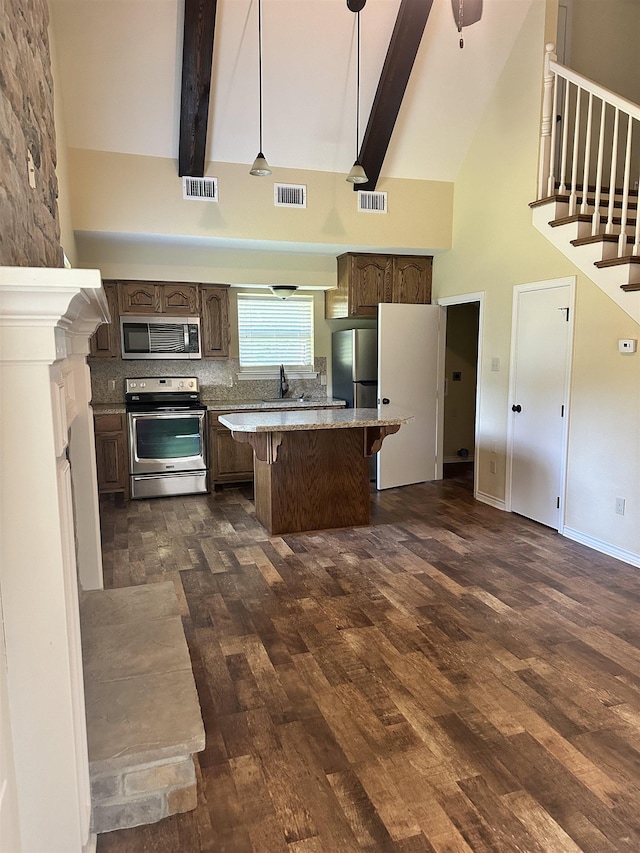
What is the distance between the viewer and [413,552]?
4.20 m

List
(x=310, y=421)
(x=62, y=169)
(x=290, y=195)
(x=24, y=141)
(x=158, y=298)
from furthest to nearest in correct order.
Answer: (x=158, y=298)
(x=290, y=195)
(x=310, y=421)
(x=62, y=169)
(x=24, y=141)

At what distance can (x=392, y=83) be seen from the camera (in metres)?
4.73

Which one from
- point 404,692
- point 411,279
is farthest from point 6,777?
point 411,279

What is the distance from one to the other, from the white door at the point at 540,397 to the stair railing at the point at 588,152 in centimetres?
58

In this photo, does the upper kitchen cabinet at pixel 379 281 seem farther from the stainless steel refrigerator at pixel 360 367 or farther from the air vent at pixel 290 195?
the air vent at pixel 290 195

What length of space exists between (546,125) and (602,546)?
10.9 ft

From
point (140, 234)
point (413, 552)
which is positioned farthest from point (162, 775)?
point (140, 234)

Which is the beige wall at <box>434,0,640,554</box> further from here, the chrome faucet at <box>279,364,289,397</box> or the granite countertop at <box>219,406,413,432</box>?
the chrome faucet at <box>279,364,289,397</box>

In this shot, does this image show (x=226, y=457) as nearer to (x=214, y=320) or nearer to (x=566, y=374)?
(x=214, y=320)

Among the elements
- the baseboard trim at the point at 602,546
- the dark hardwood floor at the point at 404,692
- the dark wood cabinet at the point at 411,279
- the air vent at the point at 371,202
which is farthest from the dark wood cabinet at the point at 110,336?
the baseboard trim at the point at 602,546

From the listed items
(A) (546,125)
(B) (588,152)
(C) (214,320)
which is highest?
(A) (546,125)

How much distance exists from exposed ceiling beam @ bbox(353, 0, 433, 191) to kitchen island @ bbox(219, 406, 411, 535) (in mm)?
2433

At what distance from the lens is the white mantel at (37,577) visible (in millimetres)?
1252

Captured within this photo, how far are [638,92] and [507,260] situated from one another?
205 cm
